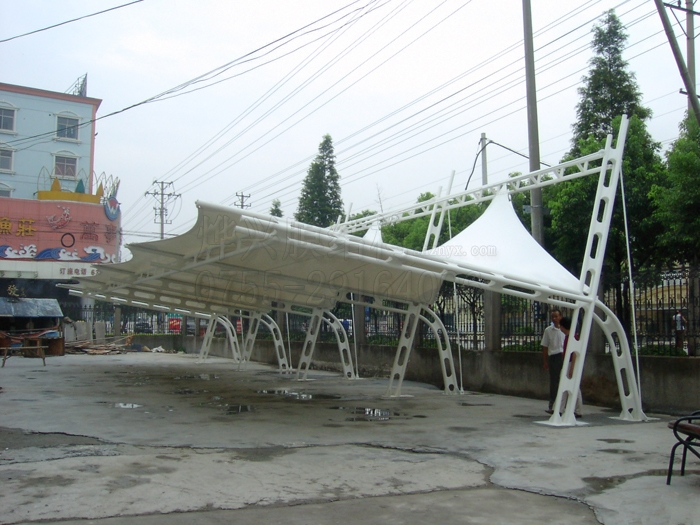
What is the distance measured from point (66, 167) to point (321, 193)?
15.7m

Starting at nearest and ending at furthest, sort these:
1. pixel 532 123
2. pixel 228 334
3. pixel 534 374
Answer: pixel 534 374, pixel 532 123, pixel 228 334

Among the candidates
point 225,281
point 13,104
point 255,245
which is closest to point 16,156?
point 13,104

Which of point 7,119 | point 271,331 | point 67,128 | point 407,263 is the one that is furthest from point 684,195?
point 7,119

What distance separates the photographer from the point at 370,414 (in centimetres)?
1022

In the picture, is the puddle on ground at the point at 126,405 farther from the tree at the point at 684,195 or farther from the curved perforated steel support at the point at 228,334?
the curved perforated steel support at the point at 228,334

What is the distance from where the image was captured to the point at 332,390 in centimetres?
1399

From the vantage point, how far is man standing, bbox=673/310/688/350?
993 cm

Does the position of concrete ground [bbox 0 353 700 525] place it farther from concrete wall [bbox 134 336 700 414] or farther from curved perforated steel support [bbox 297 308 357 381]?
curved perforated steel support [bbox 297 308 357 381]

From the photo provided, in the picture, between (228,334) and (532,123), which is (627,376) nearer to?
(532,123)

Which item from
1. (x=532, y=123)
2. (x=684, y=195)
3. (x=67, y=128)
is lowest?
(x=684, y=195)

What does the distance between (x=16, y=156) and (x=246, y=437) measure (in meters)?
37.5

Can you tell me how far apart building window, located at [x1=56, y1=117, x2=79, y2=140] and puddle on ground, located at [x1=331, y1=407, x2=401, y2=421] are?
116 feet

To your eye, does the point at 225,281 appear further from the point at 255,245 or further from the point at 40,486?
the point at 40,486

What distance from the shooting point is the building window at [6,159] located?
3916cm
